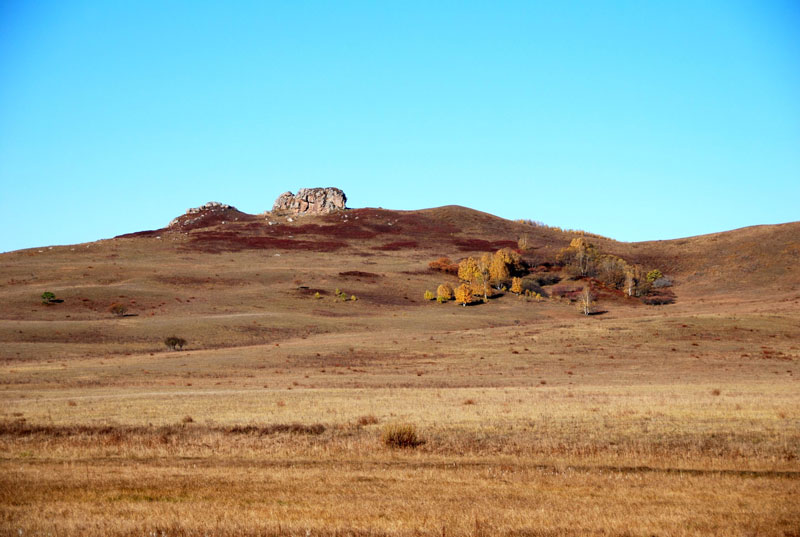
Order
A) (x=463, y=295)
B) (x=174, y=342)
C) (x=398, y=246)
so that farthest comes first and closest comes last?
1. (x=398, y=246)
2. (x=463, y=295)
3. (x=174, y=342)

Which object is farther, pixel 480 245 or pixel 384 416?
pixel 480 245

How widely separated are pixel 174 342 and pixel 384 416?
4281 centimetres

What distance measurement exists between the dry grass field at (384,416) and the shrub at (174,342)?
1299mm

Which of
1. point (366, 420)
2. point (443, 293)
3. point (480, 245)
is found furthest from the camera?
point (480, 245)

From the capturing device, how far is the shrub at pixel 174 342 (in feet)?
199

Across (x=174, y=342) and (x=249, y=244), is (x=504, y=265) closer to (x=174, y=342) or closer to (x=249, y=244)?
(x=249, y=244)

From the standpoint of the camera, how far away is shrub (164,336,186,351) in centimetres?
6069

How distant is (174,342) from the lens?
60719 millimetres

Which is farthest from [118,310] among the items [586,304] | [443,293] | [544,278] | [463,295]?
[544,278]

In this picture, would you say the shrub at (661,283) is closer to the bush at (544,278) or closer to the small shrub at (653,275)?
the small shrub at (653,275)

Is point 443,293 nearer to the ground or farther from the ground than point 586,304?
farther from the ground

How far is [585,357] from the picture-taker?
51625 millimetres

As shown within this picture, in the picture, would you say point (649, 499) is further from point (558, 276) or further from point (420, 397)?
point (558, 276)

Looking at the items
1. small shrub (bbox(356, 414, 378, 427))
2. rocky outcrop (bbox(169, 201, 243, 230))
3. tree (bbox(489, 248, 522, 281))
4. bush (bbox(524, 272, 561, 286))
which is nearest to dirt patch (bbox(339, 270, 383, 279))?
tree (bbox(489, 248, 522, 281))
